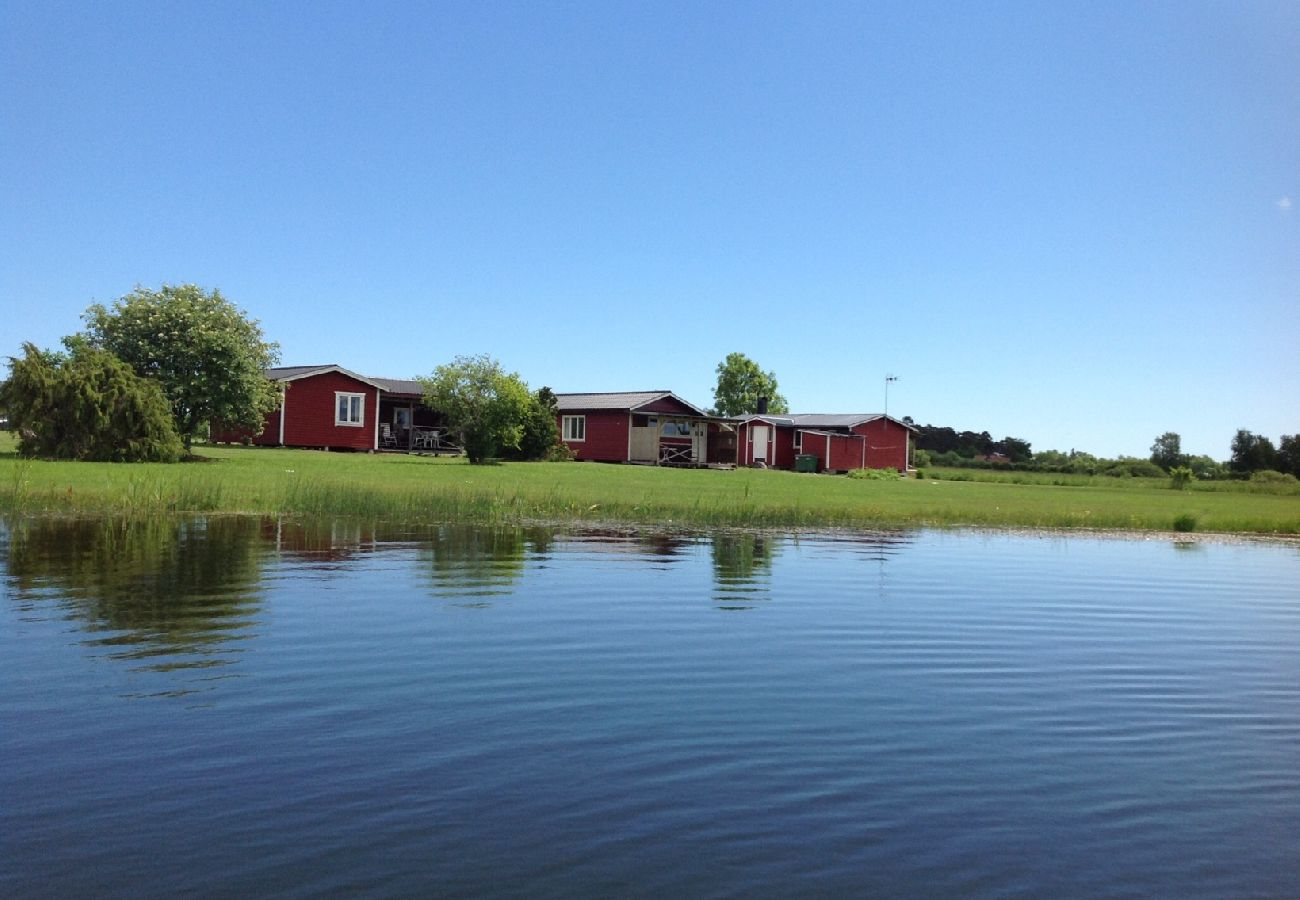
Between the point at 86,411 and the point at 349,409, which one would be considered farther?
the point at 349,409

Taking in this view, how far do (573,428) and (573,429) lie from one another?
0.28 feet

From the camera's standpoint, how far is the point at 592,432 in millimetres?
64562

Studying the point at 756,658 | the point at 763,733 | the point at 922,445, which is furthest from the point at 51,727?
the point at 922,445

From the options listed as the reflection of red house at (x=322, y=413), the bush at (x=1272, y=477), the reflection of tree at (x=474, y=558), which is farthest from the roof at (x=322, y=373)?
the bush at (x=1272, y=477)

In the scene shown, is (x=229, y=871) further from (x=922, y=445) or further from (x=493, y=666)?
(x=922, y=445)

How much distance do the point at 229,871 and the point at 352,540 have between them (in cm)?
1509

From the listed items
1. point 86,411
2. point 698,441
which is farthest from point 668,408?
point 86,411

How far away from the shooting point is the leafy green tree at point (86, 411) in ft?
123

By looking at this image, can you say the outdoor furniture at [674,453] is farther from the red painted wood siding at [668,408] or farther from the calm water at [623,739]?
the calm water at [623,739]

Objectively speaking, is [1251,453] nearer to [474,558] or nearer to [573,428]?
[573,428]

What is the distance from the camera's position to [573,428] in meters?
65.8

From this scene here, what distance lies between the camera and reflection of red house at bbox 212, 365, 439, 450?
183 feet

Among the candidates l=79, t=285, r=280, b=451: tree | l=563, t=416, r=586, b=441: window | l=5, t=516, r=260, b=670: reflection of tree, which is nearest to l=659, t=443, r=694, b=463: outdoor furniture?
l=563, t=416, r=586, b=441: window

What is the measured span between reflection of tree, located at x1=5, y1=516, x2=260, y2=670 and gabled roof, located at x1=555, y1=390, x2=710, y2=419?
42028 millimetres
